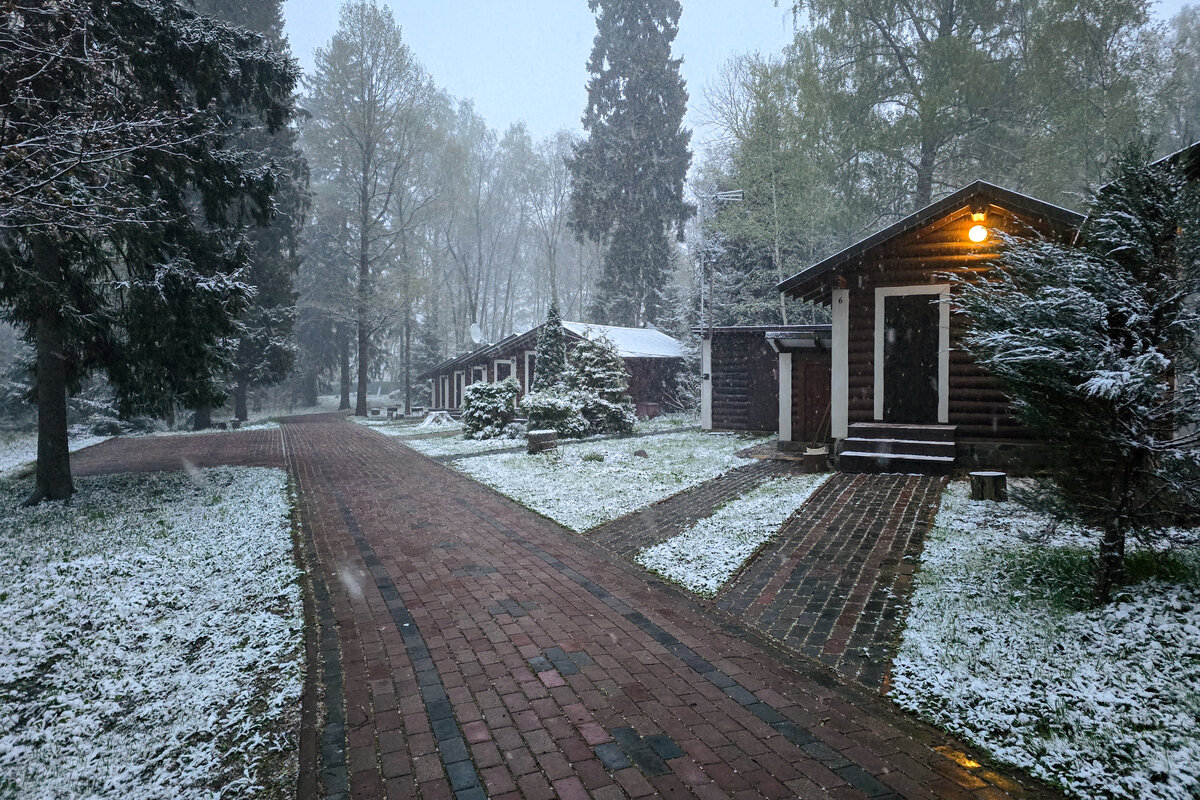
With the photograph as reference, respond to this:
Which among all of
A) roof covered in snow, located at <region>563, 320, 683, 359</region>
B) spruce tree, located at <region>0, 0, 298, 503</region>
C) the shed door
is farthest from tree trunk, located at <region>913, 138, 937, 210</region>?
spruce tree, located at <region>0, 0, 298, 503</region>

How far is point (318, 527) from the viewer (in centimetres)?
739

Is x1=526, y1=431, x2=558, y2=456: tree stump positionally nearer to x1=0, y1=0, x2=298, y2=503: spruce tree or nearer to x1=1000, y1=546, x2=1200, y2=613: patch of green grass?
x1=0, y1=0, x2=298, y2=503: spruce tree

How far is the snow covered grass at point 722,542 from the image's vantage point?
5.45 meters

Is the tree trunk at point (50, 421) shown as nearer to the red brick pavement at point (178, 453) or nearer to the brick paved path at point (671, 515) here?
the red brick pavement at point (178, 453)

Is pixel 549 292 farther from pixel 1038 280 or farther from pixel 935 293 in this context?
pixel 1038 280

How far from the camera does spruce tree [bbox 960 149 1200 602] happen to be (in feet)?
12.7

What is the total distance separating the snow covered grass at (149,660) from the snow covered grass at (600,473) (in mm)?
3439

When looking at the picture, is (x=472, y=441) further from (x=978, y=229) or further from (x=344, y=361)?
(x=344, y=361)

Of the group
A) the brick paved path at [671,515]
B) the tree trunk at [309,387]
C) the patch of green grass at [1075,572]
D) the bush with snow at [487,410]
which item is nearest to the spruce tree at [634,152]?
the bush with snow at [487,410]

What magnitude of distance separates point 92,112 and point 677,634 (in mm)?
6671

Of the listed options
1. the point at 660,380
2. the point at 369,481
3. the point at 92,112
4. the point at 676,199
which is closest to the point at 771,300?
the point at 660,380

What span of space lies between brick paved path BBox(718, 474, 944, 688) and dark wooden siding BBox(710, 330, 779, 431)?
953cm

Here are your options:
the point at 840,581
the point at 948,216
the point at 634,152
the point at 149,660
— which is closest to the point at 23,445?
the point at 149,660

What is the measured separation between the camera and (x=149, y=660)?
12.9ft
